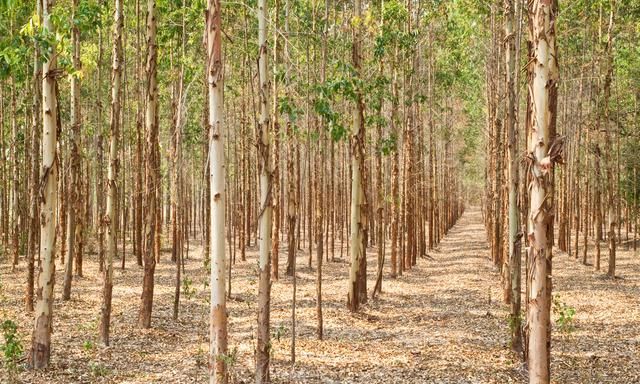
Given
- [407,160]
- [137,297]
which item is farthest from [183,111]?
[407,160]

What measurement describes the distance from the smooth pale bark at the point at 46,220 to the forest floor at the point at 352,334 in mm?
450

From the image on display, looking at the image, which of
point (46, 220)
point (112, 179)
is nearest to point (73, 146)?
point (112, 179)

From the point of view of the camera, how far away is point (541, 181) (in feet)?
15.0

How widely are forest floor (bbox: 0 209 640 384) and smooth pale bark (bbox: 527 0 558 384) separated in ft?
15.2

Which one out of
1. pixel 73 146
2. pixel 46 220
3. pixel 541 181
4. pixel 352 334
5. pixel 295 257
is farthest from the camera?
pixel 73 146

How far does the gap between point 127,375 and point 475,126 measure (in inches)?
1464

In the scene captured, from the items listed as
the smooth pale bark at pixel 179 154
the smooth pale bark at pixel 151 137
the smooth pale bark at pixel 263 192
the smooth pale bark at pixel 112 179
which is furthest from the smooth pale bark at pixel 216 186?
the smooth pale bark at pixel 151 137

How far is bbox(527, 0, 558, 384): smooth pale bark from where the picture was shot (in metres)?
4.58

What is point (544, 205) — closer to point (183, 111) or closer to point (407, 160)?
point (183, 111)

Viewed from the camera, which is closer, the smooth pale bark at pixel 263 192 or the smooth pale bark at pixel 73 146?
the smooth pale bark at pixel 263 192

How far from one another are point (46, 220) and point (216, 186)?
4.16 m

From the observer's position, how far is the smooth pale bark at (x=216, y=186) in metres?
6.23

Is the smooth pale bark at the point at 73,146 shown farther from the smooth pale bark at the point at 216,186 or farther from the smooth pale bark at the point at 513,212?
the smooth pale bark at the point at 513,212

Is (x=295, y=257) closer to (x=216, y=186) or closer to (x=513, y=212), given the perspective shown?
(x=513, y=212)
